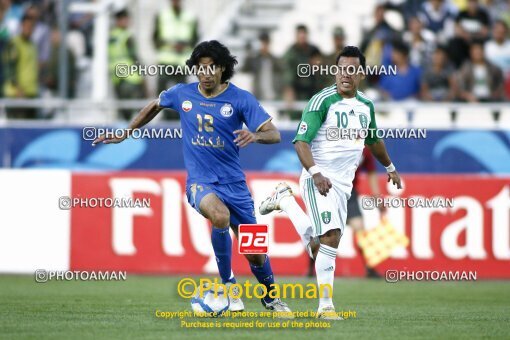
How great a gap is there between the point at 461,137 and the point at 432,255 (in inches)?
125

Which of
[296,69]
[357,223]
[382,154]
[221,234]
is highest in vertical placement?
[296,69]

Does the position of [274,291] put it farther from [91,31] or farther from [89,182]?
[91,31]

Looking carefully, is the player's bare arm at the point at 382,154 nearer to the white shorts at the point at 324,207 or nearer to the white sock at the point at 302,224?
the white shorts at the point at 324,207

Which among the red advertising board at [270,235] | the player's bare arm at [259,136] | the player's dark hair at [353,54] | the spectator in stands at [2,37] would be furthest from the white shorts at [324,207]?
the spectator in stands at [2,37]

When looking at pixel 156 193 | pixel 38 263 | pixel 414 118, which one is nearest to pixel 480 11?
pixel 414 118

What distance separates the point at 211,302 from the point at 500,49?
1278 centimetres

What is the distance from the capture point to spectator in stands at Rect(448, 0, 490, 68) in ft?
74.2

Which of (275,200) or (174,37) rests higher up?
(174,37)

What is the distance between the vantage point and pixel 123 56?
74.9ft

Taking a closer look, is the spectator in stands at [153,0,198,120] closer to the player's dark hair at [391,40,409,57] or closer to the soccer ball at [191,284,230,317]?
the player's dark hair at [391,40,409,57]

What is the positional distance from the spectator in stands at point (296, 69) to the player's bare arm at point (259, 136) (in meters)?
9.62

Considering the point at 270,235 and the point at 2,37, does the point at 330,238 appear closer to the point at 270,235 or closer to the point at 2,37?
the point at 270,235

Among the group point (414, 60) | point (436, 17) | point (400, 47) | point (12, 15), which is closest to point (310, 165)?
point (400, 47)

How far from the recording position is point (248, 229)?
38.4 ft
